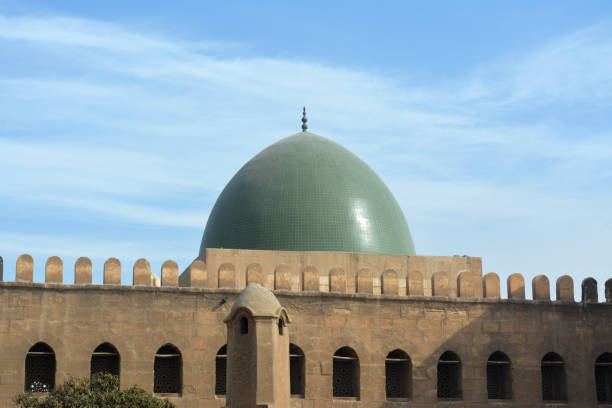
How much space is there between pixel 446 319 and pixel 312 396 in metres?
2.97

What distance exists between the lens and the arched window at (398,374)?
1867 centimetres

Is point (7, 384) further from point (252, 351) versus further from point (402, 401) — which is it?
point (402, 401)

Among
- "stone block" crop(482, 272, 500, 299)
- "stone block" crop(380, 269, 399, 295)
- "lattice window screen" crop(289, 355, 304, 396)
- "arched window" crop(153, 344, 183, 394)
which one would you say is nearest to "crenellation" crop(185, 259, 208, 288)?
"arched window" crop(153, 344, 183, 394)

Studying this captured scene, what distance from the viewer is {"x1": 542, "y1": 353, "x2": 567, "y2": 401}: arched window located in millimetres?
19344

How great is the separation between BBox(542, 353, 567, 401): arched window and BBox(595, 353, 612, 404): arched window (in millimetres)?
851

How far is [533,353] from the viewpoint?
1919 centimetres

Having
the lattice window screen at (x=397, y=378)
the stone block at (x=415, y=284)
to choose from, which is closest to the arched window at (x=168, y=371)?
the lattice window screen at (x=397, y=378)

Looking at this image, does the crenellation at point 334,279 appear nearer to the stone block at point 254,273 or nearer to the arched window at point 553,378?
the stone block at point 254,273

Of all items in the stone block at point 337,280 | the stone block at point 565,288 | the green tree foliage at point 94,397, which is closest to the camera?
the green tree foliage at point 94,397

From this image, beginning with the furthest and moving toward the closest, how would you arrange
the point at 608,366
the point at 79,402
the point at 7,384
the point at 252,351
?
1. the point at 608,366
2. the point at 7,384
3. the point at 79,402
4. the point at 252,351

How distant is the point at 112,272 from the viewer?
17906 mm

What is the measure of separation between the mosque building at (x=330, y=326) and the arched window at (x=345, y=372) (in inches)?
1.0

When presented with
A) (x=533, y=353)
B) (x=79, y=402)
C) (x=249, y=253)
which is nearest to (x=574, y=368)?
(x=533, y=353)

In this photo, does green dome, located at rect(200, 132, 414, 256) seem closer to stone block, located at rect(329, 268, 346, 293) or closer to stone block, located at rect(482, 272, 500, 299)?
stone block, located at rect(329, 268, 346, 293)
